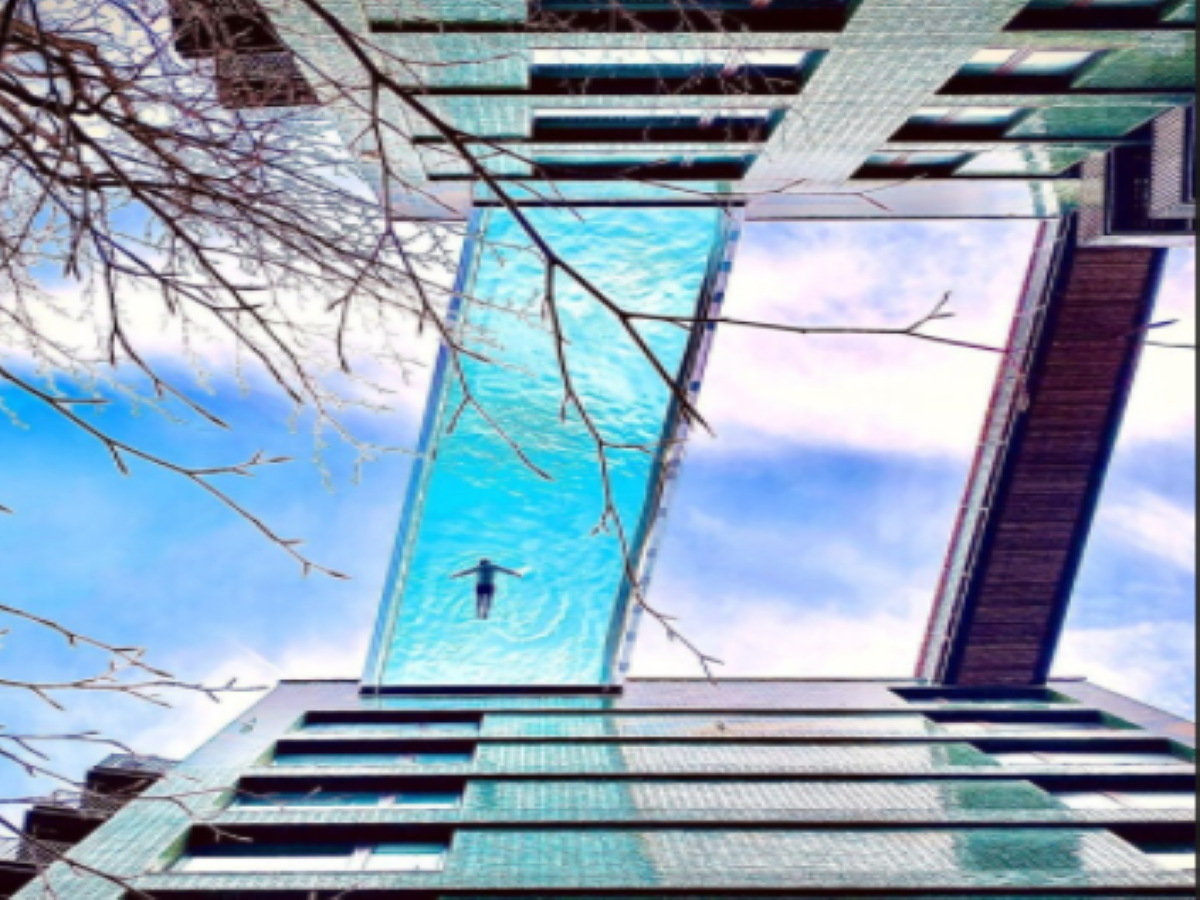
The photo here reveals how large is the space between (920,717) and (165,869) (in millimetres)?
10453

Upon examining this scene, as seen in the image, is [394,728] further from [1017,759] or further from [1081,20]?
[1081,20]

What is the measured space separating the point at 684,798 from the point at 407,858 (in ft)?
10.2

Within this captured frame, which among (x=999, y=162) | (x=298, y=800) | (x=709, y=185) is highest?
(x=999, y=162)

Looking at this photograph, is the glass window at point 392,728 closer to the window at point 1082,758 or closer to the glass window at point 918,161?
the window at point 1082,758

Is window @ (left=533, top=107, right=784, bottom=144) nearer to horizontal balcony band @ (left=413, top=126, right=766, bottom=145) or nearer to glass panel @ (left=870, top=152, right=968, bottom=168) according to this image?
horizontal balcony band @ (left=413, top=126, right=766, bottom=145)

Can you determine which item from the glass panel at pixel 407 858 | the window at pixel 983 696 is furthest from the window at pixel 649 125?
the window at pixel 983 696

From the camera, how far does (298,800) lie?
9.40 metres

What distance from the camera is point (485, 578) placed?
12.1 m

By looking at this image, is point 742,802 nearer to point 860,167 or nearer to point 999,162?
point 860,167

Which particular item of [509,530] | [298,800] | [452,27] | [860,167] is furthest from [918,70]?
[298,800]

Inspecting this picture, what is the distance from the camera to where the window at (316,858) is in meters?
7.82

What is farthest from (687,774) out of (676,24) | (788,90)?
(676,24)

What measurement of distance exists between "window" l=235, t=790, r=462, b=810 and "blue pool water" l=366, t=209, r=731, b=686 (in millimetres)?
3223

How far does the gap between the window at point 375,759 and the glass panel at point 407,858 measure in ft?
6.79
